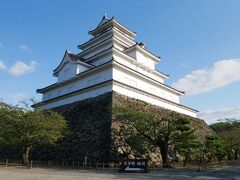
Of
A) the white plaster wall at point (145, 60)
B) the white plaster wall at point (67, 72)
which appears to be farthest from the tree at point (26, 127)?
the white plaster wall at point (145, 60)

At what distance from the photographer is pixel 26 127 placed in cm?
2012

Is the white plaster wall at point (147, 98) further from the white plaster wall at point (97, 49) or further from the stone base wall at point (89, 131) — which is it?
the white plaster wall at point (97, 49)

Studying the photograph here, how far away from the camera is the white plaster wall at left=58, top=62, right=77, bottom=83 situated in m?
28.8

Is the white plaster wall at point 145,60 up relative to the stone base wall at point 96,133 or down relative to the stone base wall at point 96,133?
up

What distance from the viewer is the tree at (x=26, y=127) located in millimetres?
20122

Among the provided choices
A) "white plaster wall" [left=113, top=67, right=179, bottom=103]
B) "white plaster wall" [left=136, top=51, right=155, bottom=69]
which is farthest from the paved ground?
"white plaster wall" [left=136, top=51, right=155, bottom=69]

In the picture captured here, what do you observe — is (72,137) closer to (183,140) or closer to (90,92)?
(90,92)

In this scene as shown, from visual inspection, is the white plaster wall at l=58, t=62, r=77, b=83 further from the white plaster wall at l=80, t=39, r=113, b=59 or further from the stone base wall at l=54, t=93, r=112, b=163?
the stone base wall at l=54, t=93, r=112, b=163

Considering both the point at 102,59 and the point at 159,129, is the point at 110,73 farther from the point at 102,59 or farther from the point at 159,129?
the point at 159,129

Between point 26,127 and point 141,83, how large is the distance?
12.8 meters

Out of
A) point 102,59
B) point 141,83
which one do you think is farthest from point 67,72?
point 141,83

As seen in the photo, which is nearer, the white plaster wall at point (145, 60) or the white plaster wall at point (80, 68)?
the white plaster wall at point (80, 68)

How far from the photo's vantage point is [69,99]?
27312mm

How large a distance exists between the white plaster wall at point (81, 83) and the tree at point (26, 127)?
6.48 m
